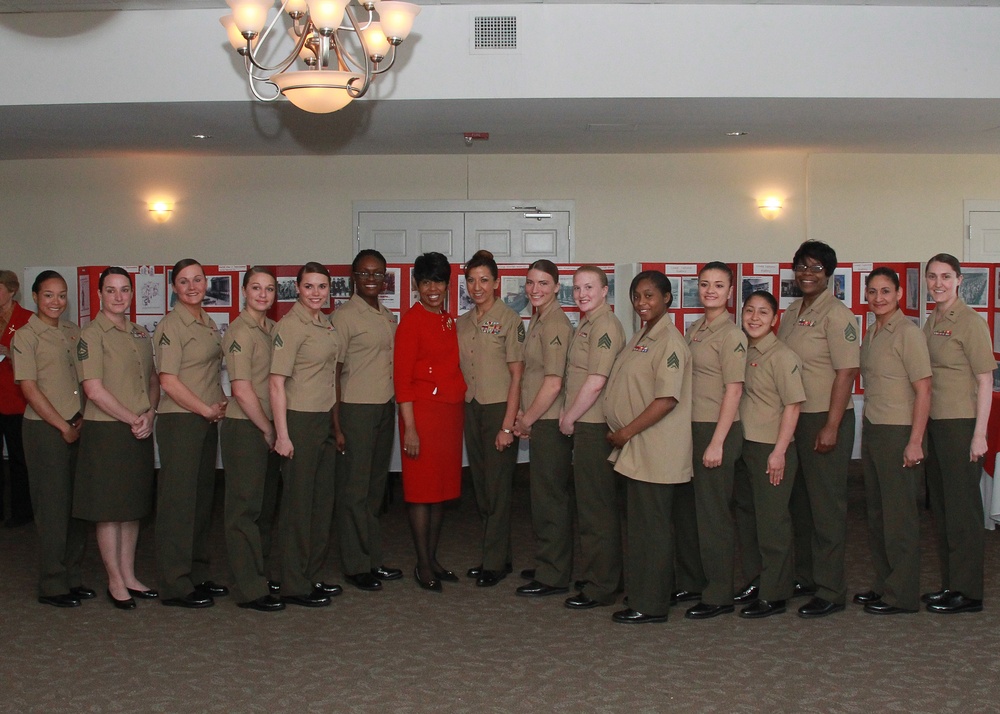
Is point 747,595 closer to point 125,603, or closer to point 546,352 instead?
point 546,352

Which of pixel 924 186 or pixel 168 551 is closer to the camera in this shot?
pixel 168 551

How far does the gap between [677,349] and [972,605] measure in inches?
75.7

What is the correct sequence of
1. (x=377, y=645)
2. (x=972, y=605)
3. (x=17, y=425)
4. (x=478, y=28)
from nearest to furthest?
(x=377, y=645) < (x=972, y=605) < (x=478, y=28) < (x=17, y=425)

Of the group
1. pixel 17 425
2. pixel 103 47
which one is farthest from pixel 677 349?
pixel 17 425

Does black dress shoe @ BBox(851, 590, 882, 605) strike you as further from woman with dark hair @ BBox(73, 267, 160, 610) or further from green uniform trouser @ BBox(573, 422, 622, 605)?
woman with dark hair @ BBox(73, 267, 160, 610)

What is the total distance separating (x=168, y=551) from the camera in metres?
4.54

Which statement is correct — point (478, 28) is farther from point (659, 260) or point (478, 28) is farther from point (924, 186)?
point (924, 186)

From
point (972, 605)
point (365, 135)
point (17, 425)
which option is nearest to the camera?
point (972, 605)

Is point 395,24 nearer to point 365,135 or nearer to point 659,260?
point 365,135

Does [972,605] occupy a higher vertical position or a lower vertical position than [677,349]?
lower

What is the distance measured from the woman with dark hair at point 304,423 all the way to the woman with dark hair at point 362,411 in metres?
0.14

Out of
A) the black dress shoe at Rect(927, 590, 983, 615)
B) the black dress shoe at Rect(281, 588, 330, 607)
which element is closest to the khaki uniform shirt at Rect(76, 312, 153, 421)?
the black dress shoe at Rect(281, 588, 330, 607)

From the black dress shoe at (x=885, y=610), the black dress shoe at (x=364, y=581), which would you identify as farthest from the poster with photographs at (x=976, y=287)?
the black dress shoe at (x=364, y=581)

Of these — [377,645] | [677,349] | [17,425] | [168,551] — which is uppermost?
[677,349]
